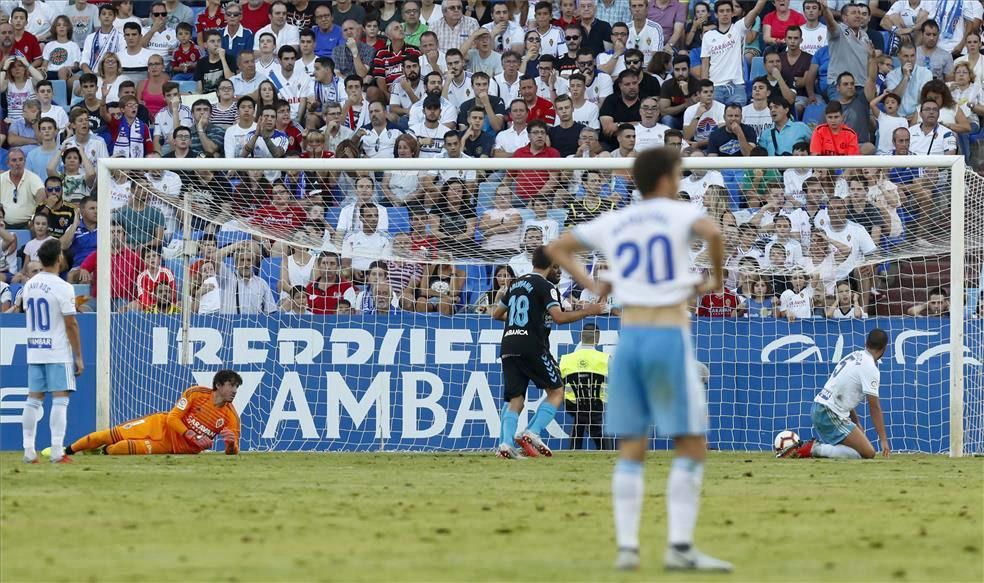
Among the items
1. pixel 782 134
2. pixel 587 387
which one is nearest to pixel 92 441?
pixel 587 387

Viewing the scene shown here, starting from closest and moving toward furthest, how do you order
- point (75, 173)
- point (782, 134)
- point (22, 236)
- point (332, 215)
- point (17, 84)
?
point (332, 215), point (782, 134), point (22, 236), point (75, 173), point (17, 84)

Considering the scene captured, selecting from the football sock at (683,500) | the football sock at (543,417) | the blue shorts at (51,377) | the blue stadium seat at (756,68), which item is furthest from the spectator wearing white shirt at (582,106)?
the football sock at (683,500)

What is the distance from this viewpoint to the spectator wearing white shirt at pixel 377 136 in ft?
67.7

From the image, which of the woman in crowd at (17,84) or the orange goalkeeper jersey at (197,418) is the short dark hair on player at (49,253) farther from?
the woman in crowd at (17,84)

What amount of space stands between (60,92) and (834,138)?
38.2 ft

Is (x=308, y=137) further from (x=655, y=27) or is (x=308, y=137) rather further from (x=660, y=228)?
(x=660, y=228)

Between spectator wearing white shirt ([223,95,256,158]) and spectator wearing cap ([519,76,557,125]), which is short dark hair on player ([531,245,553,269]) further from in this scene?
spectator wearing white shirt ([223,95,256,158])

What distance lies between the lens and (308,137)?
20.6m

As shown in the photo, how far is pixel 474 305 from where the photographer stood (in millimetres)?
17984

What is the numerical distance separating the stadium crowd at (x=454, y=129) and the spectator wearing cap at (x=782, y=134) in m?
0.03

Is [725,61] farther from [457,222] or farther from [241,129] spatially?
[241,129]

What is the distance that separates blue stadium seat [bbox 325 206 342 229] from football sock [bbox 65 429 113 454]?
4006mm

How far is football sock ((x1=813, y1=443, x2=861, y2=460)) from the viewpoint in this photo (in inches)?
623

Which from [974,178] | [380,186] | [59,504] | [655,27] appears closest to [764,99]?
[655,27]
